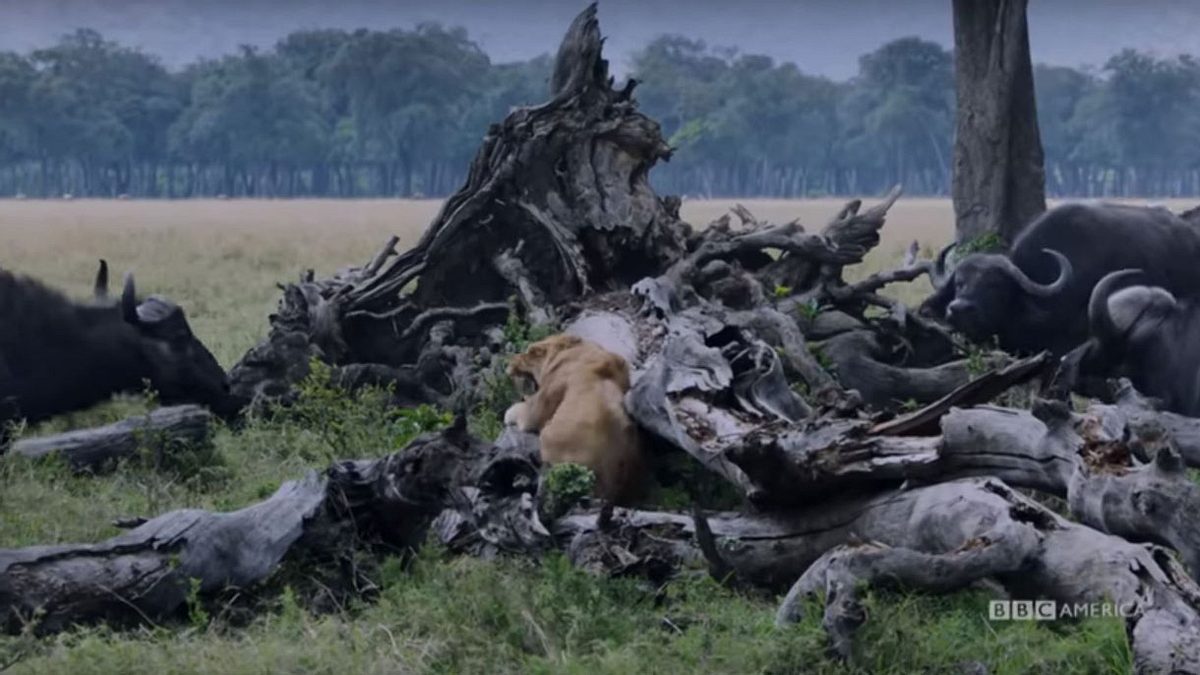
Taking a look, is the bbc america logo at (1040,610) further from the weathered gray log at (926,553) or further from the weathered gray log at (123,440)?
the weathered gray log at (123,440)

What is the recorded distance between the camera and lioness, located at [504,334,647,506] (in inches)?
320

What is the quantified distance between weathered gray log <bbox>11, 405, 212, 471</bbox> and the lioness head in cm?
216

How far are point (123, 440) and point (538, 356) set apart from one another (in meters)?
2.69

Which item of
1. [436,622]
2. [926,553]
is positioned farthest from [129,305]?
[926,553]

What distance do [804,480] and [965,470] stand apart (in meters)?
0.65

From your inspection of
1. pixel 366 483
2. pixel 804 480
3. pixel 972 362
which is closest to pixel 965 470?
pixel 804 480

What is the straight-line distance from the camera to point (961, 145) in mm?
14977

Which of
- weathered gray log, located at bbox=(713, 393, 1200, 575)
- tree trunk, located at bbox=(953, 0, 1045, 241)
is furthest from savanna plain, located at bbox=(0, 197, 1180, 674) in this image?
tree trunk, located at bbox=(953, 0, 1045, 241)

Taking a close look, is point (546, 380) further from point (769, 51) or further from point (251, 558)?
point (769, 51)

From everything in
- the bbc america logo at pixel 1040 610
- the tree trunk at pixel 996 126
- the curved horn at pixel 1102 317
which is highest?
the tree trunk at pixel 996 126

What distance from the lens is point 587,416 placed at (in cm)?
830

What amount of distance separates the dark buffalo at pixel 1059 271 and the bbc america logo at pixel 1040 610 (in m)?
6.20

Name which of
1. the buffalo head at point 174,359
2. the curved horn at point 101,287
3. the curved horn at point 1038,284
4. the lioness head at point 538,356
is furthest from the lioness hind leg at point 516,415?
the curved horn at point 1038,284

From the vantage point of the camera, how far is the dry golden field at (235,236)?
1725cm
